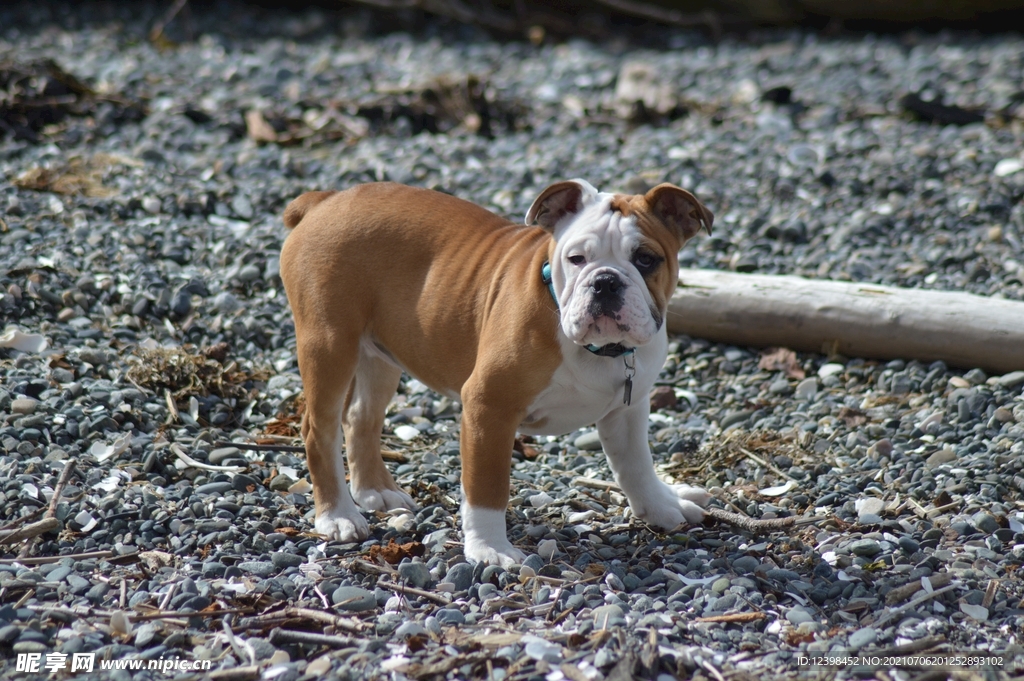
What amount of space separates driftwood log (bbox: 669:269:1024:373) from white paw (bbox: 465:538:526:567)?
271cm

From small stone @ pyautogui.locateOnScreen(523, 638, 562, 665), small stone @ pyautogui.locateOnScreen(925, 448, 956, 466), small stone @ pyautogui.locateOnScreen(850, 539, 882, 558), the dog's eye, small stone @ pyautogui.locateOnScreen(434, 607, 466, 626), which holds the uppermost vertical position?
the dog's eye

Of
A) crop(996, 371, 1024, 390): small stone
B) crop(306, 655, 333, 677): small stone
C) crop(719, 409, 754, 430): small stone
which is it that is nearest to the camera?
crop(306, 655, 333, 677): small stone

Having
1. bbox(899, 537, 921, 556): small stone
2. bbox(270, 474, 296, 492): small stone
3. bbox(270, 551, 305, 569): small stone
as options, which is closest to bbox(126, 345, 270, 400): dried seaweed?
bbox(270, 474, 296, 492): small stone

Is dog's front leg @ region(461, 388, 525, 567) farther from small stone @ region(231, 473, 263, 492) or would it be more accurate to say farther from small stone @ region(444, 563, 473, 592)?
small stone @ region(231, 473, 263, 492)

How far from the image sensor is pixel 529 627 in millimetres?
3832

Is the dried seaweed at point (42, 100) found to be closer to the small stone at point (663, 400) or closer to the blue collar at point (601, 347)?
the small stone at point (663, 400)

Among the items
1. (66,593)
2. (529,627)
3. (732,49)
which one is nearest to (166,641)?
(66,593)

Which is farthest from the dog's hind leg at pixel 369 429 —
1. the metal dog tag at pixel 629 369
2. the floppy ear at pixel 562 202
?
the metal dog tag at pixel 629 369

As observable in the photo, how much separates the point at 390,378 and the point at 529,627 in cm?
178

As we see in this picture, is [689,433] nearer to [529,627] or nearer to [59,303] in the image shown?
[529,627]

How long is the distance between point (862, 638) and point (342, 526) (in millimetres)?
2293

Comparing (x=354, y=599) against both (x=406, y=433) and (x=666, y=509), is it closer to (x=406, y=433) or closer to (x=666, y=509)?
(x=666, y=509)

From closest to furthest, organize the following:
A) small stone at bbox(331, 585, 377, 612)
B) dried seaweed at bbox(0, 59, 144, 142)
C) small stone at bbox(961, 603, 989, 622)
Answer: small stone at bbox(961, 603, 989, 622) < small stone at bbox(331, 585, 377, 612) < dried seaweed at bbox(0, 59, 144, 142)

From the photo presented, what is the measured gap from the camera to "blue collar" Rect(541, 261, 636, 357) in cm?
414
